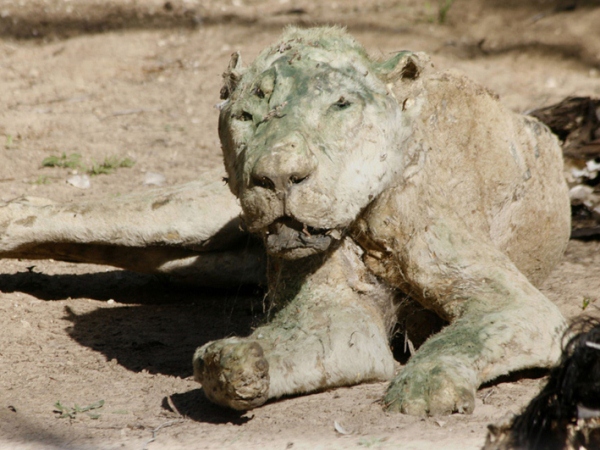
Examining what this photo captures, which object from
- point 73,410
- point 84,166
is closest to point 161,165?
point 84,166

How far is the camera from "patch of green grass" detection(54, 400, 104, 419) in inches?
138

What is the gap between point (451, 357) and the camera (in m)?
3.34

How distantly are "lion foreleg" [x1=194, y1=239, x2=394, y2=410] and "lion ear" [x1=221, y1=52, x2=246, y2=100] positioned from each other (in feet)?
2.69

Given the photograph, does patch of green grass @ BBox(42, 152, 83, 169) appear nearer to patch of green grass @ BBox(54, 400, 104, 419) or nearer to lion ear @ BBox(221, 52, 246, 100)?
lion ear @ BBox(221, 52, 246, 100)

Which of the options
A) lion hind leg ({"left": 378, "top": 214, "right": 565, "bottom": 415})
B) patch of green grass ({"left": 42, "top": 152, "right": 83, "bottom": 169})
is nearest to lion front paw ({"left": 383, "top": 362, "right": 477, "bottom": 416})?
lion hind leg ({"left": 378, "top": 214, "right": 565, "bottom": 415})

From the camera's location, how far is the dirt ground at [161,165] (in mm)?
3266

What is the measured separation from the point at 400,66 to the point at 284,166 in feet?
2.68

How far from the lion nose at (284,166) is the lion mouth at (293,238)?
6.0 inches

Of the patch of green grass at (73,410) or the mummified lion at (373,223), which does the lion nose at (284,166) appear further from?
the patch of green grass at (73,410)

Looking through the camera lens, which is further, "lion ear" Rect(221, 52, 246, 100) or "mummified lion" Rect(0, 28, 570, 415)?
"lion ear" Rect(221, 52, 246, 100)

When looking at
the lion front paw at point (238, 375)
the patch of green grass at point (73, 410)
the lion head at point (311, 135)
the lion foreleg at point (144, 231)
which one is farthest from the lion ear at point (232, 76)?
the patch of green grass at point (73, 410)

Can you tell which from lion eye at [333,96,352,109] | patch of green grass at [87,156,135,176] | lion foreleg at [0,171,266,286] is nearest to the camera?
lion eye at [333,96,352,109]

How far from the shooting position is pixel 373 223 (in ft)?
12.5

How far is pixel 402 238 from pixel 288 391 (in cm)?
82
